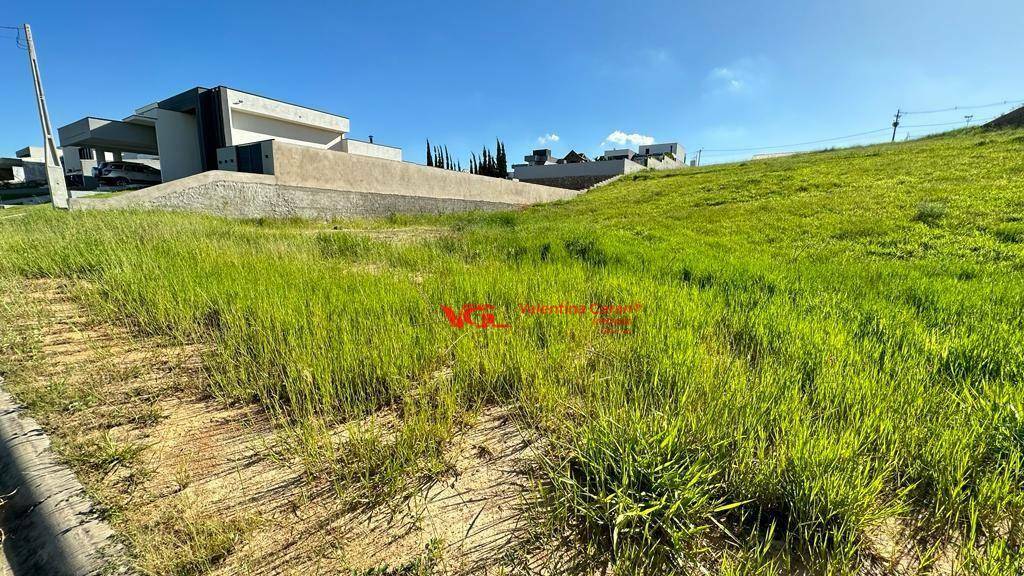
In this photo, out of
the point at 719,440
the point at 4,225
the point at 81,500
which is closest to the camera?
the point at 81,500

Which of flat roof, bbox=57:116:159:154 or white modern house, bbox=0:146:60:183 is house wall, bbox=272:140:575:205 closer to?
flat roof, bbox=57:116:159:154

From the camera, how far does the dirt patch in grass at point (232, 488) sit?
126 centimetres

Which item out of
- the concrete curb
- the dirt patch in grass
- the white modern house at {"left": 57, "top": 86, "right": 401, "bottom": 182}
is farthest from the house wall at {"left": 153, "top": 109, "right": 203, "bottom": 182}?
the concrete curb

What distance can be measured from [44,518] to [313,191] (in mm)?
11927

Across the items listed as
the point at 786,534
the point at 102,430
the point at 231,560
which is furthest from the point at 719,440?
the point at 102,430

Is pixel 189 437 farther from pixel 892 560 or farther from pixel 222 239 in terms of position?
pixel 222 239

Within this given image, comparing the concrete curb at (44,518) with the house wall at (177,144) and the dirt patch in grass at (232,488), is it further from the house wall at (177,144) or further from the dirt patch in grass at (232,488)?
the house wall at (177,144)

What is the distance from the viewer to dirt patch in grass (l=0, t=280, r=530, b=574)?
1.26 meters

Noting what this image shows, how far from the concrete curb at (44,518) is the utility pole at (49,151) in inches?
546

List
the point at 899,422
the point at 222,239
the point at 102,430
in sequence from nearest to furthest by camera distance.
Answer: the point at 899,422 < the point at 102,430 < the point at 222,239

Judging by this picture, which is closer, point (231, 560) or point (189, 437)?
point (231, 560)

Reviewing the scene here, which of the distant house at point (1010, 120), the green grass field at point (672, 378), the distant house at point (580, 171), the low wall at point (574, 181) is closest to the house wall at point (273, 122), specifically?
the distant house at point (580, 171)

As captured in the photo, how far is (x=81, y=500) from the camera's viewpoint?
1.44 metres

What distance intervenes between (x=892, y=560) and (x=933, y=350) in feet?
6.27
